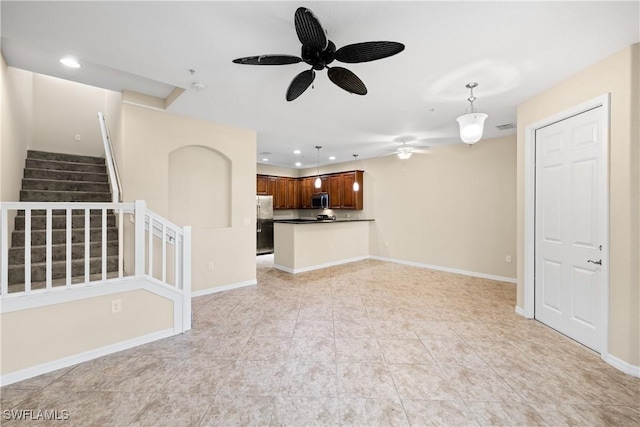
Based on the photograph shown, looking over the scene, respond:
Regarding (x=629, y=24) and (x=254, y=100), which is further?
(x=254, y=100)

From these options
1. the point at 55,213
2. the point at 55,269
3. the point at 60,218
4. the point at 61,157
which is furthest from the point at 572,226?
the point at 61,157

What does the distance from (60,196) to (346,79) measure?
14.0ft

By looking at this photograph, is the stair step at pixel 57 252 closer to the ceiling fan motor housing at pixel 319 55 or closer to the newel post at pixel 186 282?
the newel post at pixel 186 282

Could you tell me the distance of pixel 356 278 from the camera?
16.5ft

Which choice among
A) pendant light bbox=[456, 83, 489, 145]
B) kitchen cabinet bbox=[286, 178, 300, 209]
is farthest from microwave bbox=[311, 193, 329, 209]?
pendant light bbox=[456, 83, 489, 145]

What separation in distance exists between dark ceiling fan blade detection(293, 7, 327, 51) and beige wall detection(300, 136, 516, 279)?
15.1 ft

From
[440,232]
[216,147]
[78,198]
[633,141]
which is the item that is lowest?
[440,232]

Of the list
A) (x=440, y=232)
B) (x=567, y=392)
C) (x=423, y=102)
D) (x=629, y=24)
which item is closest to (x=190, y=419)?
(x=567, y=392)

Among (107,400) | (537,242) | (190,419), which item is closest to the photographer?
(190,419)

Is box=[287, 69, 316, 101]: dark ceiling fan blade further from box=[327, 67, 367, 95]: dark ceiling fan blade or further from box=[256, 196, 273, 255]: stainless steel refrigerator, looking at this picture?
box=[256, 196, 273, 255]: stainless steel refrigerator

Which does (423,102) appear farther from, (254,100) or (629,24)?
(254,100)

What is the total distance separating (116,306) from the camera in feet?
8.04

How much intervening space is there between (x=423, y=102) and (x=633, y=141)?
74.6 inches

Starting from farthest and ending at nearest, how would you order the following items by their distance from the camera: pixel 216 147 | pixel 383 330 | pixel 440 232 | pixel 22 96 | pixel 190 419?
pixel 440 232 < pixel 216 147 < pixel 22 96 < pixel 383 330 < pixel 190 419
